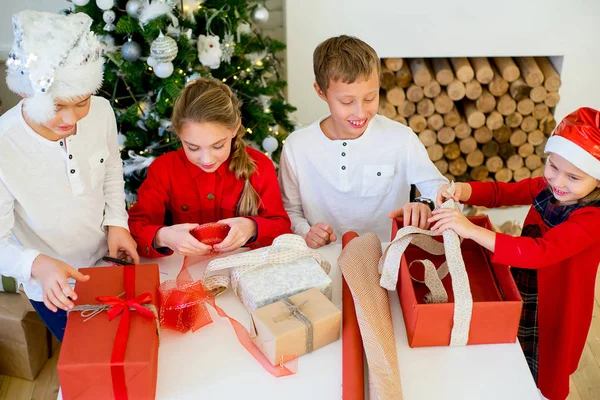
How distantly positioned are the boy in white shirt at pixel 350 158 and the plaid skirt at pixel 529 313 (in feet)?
1.30

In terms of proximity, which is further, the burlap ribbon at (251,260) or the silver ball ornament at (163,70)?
the silver ball ornament at (163,70)

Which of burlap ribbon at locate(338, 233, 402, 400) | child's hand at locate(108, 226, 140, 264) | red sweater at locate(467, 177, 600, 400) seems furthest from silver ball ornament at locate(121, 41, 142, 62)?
red sweater at locate(467, 177, 600, 400)

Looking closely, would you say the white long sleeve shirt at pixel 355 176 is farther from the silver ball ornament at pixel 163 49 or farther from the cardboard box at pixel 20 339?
the cardboard box at pixel 20 339

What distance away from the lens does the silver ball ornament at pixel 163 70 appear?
231cm

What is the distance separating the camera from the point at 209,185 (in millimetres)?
1823

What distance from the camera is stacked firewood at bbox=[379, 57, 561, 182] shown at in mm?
3121

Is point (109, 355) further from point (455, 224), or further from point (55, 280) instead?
point (455, 224)

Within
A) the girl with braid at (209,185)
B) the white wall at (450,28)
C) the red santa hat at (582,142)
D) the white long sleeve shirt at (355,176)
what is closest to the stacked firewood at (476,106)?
the white wall at (450,28)

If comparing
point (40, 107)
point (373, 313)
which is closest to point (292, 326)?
point (373, 313)

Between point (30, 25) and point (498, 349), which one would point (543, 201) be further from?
point (30, 25)

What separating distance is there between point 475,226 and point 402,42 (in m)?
1.77

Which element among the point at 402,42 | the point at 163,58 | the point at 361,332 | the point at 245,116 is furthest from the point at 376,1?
Result: the point at 361,332

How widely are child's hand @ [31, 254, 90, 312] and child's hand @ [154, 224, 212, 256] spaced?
0.94ft

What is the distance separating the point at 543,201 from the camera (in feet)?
5.47
